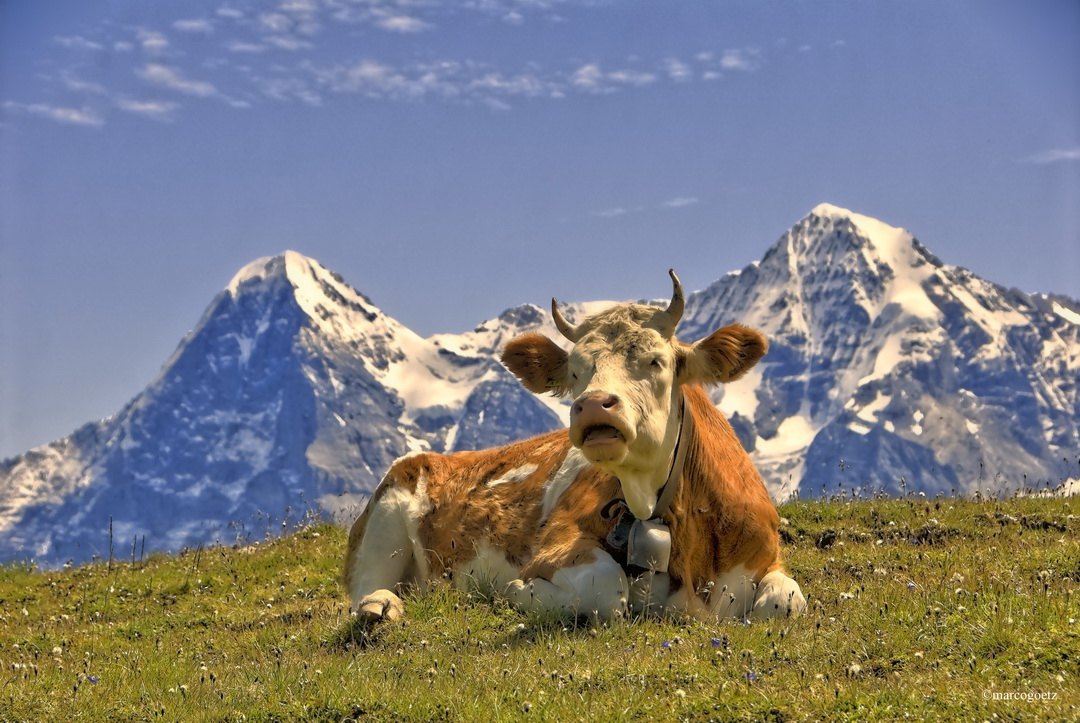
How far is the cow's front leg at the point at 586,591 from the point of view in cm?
1065

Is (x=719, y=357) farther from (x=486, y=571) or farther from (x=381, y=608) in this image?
(x=381, y=608)

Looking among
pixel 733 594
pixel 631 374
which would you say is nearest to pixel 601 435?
pixel 631 374

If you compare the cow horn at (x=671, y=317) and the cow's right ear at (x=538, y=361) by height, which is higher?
the cow horn at (x=671, y=317)

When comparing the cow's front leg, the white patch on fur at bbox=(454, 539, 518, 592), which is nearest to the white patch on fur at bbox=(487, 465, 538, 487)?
the white patch on fur at bbox=(454, 539, 518, 592)

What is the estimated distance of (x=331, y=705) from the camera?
8234 millimetres

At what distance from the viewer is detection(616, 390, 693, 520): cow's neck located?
35.6 feet

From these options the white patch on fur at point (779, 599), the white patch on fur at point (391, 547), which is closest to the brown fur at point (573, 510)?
the white patch on fur at point (391, 547)

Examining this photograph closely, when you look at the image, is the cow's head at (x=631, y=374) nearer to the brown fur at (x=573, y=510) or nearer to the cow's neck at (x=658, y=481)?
the cow's neck at (x=658, y=481)

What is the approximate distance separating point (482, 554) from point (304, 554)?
5348 mm

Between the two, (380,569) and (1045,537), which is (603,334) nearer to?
(380,569)

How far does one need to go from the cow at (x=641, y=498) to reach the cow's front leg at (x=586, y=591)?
1 centimetres

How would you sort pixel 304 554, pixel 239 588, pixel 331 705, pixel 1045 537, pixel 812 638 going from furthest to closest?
pixel 304 554 → pixel 239 588 → pixel 1045 537 → pixel 812 638 → pixel 331 705

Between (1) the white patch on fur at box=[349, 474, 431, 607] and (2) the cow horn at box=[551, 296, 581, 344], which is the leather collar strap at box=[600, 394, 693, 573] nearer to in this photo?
(2) the cow horn at box=[551, 296, 581, 344]

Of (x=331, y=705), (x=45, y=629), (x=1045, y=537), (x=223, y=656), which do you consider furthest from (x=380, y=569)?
(x=1045, y=537)
